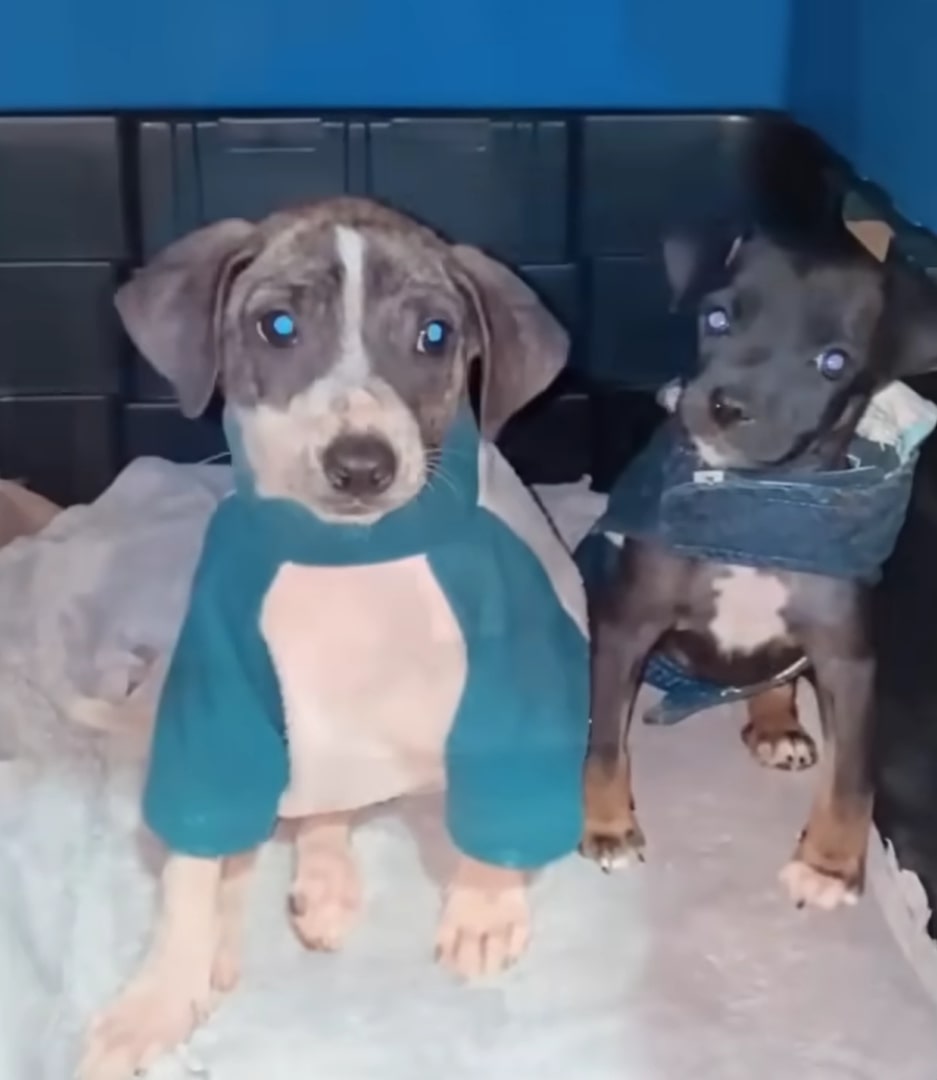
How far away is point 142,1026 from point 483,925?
0.27 meters

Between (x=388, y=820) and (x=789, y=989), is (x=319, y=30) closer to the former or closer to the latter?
(x=388, y=820)

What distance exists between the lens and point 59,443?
2.04 meters

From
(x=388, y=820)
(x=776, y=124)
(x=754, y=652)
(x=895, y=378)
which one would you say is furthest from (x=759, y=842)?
(x=776, y=124)

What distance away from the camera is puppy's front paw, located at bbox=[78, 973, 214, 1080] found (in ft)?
4.24

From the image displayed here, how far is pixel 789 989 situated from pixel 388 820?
377 mm

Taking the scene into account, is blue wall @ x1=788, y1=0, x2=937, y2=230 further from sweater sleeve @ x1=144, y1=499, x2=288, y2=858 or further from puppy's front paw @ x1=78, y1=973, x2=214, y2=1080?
puppy's front paw @ x1=78, y1=973, x2=214, y2=1080

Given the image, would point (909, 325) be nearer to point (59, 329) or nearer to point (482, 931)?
point (482, 931)

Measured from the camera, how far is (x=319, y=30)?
2.00 meters

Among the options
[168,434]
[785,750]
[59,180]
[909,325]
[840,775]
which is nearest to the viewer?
[909,325]

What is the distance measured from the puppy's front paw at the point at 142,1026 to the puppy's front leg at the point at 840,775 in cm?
49

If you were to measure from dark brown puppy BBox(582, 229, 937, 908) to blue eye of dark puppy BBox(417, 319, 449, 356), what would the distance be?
20 centimetres

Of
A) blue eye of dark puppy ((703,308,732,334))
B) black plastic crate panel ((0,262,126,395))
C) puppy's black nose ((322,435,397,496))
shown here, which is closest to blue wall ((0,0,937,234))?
black plastic crate panel ((0,262,126,395))

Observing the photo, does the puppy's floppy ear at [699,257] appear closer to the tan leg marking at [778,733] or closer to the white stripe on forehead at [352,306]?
the white stripe on forehead at [352,306]

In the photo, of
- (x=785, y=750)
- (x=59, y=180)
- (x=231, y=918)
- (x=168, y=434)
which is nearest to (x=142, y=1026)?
(x=231, y=918)
